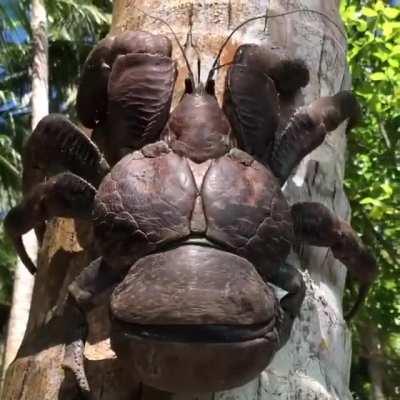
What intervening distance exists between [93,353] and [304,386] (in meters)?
0.43

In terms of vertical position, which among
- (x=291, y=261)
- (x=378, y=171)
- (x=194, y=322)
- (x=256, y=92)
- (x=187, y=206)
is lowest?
(x=378, y=171)

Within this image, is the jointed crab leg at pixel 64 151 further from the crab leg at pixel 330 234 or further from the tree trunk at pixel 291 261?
the crab leg at pixel 330 234

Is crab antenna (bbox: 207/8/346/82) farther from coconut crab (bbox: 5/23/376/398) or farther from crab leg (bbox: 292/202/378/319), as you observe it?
crab leg (bbox: 292/202/378/319)

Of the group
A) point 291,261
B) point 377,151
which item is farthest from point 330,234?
point 377,151

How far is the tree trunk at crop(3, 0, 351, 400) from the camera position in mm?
1712

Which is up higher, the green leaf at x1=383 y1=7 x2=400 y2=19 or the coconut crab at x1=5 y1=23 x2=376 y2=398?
the coconut crab at x1=5 y1=23 x2=376 y2=398

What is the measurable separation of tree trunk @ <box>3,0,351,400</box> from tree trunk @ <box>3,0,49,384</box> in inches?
186

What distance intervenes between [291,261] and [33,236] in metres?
→ 6.02

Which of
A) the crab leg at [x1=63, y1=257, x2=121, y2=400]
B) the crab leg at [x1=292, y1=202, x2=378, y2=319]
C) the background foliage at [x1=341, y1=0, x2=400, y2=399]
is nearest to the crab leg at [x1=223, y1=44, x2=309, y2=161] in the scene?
the crab leg at [x1=292, y1=202, x2=378, y2=319]

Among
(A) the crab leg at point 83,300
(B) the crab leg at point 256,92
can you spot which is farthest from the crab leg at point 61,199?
(B) the crab leg at point 256,92

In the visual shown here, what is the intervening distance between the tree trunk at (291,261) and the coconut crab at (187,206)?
0.06m

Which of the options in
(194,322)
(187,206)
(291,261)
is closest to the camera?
(194,322)

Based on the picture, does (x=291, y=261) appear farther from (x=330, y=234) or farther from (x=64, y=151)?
(x=64, y=151)

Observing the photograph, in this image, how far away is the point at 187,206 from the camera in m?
1.59
